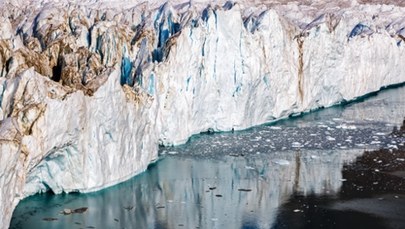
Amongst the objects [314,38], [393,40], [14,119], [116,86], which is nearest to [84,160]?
[116,86]

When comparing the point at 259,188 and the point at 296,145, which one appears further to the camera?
the point at 296,145

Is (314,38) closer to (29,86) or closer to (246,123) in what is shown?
(246,123)

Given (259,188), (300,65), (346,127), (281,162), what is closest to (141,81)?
(281,162)

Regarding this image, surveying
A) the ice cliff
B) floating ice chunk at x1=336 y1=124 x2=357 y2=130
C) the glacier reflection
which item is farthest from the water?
the ice cliff

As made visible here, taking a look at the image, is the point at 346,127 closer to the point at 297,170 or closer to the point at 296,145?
the point at 296,145

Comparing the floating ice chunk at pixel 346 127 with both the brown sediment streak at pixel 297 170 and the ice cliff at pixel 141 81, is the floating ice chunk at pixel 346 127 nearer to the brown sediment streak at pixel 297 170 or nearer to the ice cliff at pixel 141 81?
the ice cliff at pixel 141 81
